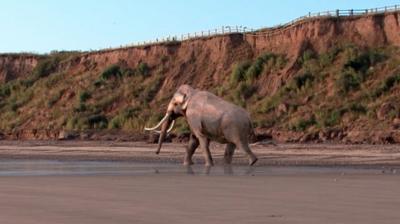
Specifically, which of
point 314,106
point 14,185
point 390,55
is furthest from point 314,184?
point 390,55

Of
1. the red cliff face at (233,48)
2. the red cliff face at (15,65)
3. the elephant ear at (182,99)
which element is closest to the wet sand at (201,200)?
the elephant ear at (182,99)

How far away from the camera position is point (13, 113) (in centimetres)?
7650

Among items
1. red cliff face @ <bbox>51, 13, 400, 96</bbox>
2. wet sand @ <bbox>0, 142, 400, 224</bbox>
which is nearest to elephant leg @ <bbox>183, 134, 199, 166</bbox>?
wet sand @ <bbox>0, 142, 400, 224</bbox>

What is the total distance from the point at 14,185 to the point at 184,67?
2076 inches

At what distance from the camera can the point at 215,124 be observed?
25.9 m

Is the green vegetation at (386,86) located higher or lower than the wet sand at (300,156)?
higher

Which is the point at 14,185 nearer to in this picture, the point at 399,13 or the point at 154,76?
the point at 399,13

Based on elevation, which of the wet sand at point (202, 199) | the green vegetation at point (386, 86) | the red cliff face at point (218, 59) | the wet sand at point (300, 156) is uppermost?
the red cliff face at point (218, 59)

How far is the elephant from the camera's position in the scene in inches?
1005

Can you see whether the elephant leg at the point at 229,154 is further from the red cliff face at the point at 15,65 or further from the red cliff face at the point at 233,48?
the red cliff face at the point at 15,65

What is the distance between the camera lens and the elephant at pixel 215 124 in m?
25.5

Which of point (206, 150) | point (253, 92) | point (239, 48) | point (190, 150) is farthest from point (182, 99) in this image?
point (239, 48)

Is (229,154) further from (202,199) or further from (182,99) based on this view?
(202,199)

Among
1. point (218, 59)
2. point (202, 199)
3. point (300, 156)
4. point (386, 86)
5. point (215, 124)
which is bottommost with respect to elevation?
point (300, 156)
